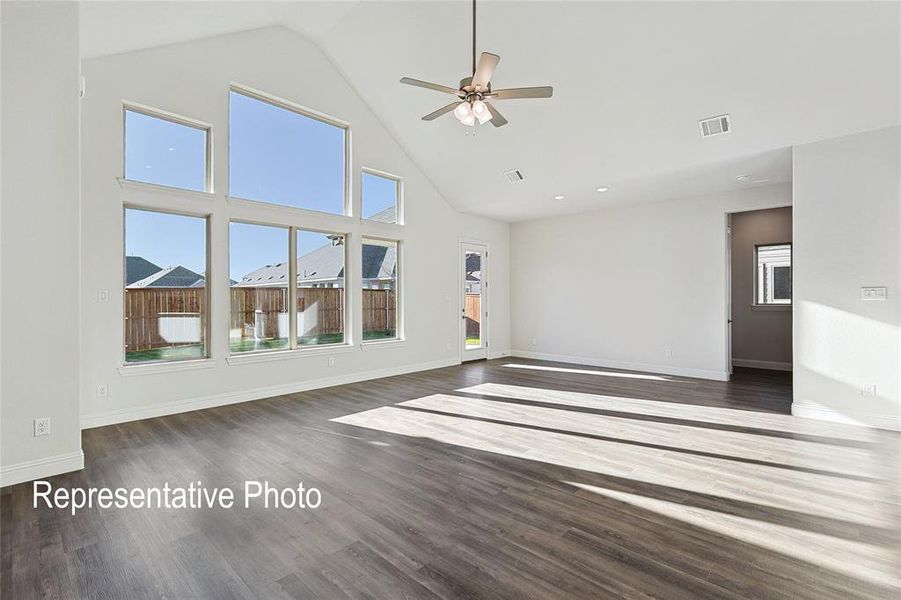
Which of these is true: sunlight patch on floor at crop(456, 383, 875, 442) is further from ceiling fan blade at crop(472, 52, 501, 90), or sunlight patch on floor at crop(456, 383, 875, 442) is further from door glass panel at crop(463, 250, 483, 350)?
ceiling fan blade at crop(472, 52, 501, 90)

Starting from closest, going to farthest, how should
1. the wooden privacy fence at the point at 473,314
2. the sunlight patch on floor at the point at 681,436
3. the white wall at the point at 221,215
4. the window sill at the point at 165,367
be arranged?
the sunlight patch on floor at the point at 681,436 < the white wall at the point at 221,215 < the window sill at the point at 165,367 < the wooden privacy fence at the point at 473,314

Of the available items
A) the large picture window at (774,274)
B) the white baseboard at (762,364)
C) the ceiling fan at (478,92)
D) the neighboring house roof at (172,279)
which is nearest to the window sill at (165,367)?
the neighboring house roof at (172,279)

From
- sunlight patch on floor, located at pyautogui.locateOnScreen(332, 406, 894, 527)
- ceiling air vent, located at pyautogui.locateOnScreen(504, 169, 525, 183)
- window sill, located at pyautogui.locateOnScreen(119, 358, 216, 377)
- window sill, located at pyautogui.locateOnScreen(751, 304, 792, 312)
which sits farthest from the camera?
window sill, located at pyautogui.locateOnScreen(751, 304, 792, 312)

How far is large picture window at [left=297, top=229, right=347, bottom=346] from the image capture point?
19.8 ft

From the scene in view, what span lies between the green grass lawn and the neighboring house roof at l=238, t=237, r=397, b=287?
79 cm

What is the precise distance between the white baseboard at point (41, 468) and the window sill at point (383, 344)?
148 inches

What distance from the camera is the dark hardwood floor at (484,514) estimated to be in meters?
1.90

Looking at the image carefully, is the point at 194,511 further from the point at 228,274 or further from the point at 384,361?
the point at 384,361

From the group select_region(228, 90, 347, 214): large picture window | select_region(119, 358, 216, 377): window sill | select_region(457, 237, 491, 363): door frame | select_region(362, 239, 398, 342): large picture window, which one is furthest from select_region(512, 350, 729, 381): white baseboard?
select_region(119, 358, 216, 377): window sill

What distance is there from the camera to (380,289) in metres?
7.01

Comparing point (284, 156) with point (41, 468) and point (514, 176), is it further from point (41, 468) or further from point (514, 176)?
point (41, 468)

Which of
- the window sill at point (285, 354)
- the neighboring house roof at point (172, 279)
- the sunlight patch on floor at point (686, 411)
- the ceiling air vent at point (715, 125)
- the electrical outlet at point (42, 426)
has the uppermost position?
the ceiling air vent at point (715, 125)

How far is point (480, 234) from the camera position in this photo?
864 centimetres

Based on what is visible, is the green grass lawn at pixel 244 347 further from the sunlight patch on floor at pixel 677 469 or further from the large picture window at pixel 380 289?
the sunlight patch on floor at pixel 677 469
